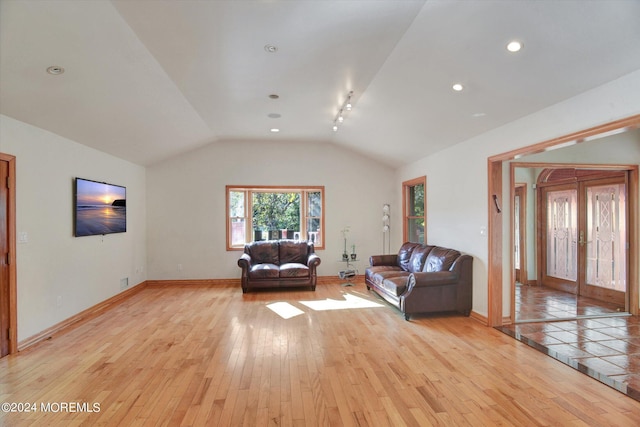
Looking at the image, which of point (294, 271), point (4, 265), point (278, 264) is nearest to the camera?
point (4, 265)

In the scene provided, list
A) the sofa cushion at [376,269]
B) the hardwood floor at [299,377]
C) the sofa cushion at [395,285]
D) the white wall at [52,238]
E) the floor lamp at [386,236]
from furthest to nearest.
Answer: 1. the floor lamp at [386,236]
2. the sofa cushion at [376,269]
3. the sofa cushion at [395,285]
4. the white wall at [52,238]
5. the hardwood floor at [299,377]

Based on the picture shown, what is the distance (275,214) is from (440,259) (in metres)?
3.77

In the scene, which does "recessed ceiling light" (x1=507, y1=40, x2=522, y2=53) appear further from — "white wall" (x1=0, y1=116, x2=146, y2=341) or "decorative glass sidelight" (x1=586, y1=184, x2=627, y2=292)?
"white wall" (x1=0, y1=116, x2=146, y2=341)

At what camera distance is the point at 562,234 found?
18.1 ft

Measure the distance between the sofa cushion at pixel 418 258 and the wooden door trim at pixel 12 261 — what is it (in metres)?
5.24

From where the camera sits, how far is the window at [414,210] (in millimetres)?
6191

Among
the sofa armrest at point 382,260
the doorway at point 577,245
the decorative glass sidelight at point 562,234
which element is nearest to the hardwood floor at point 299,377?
the doorway at point 577,245

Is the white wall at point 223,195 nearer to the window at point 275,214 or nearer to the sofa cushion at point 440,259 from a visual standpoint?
the window at point 275,214

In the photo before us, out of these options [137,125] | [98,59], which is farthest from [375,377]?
[137,125]

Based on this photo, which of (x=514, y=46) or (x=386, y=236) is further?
(x=386, y=236)

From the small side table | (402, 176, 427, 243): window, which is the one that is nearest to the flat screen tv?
the small side table

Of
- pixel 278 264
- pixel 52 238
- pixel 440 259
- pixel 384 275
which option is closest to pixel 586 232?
pixel 440 259

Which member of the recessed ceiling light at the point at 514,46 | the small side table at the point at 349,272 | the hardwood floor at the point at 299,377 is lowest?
the hardwood floor at the point at 299,377

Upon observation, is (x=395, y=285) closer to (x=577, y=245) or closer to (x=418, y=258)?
(x=418, y=258)
